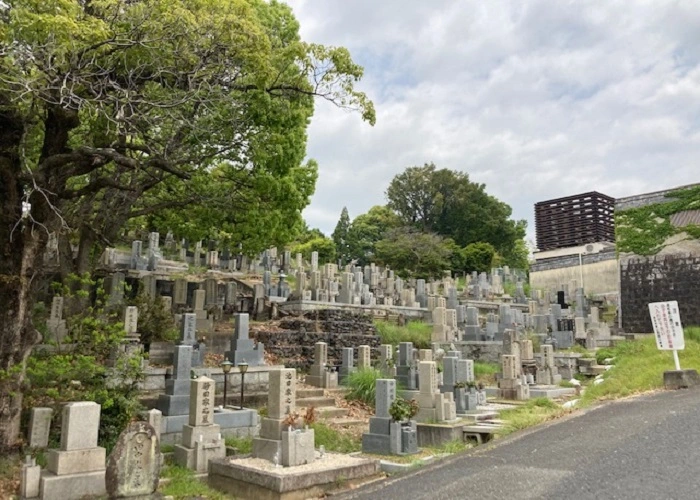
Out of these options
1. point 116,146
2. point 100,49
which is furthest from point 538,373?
point 100,49

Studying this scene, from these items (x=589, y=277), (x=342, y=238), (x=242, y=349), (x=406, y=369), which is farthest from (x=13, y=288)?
(x=342, y=238)

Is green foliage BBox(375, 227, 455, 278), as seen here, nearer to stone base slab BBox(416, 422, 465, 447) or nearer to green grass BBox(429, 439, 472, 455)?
stone base slab BBox(416, 422, 465, 447)

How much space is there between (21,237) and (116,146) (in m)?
2.00

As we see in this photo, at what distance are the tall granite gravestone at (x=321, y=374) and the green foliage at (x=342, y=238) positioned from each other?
1105 inches

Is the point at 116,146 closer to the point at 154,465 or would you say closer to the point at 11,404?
the point at 11,404

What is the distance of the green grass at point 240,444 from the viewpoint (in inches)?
310

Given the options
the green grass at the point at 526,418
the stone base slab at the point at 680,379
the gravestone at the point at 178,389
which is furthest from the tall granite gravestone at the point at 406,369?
the gravestone at the point at 178,389

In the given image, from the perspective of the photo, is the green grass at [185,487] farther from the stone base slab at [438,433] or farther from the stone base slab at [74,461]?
the stone base slab at [438,433]

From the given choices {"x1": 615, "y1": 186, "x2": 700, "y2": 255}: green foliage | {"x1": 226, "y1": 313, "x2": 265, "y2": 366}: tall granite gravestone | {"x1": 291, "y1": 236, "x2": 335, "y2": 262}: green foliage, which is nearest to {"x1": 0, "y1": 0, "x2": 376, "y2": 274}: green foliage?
{"x1": 226, "y1": 313, "x2": 265, "y2": 366}: tall granite gravestone

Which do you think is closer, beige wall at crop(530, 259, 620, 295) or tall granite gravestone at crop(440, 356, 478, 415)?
tall granite gravestone at crop(440, 356, 478, 415)

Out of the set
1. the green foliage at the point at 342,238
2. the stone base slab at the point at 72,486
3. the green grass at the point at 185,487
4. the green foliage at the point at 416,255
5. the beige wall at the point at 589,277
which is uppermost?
the green foliage at the point at 342,238

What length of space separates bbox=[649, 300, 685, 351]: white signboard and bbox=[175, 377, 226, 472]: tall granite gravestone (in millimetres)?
8362

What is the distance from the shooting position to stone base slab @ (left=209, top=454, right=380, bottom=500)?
5.66 m

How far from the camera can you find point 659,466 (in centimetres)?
507
